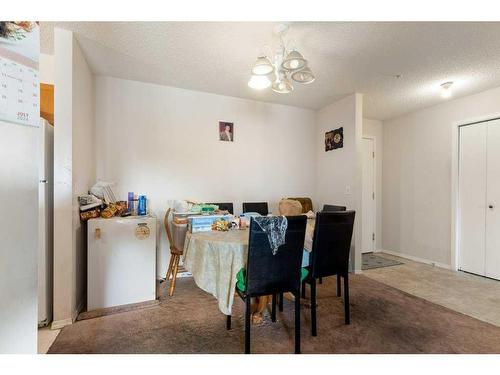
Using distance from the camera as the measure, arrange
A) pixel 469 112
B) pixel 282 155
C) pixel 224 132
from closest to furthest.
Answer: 1. pixel 469 112
2. pixel 224 132
3. pixel 282 155

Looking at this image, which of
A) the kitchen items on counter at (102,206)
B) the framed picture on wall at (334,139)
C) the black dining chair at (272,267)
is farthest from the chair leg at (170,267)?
the framed picture on wall at (334,139)

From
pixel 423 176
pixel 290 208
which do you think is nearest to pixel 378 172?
pixel 423 176

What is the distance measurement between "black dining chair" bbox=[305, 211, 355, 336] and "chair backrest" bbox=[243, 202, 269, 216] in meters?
1.56

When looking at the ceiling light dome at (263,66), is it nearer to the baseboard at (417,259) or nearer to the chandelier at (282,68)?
the chandelier at (282,68)

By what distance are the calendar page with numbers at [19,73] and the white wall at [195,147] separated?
90.1 inches

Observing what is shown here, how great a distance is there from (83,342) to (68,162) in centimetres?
141

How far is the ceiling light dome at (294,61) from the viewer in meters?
1.81

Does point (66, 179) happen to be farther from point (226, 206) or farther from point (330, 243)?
point (330, 243)

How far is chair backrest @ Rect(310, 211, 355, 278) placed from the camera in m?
1.79

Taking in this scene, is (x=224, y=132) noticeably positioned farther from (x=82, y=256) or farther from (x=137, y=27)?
(x=82, y=256)

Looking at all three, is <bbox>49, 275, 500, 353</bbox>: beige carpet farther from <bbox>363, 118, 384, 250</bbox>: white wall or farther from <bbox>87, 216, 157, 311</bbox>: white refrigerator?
<bbox>363, 118, 384, 250</bbox>: white wall

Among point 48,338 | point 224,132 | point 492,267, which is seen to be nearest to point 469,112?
point 492,267

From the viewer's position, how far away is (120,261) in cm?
221

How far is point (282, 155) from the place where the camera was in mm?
3906
